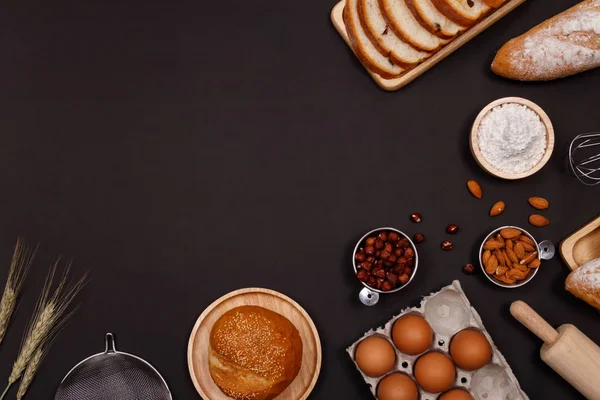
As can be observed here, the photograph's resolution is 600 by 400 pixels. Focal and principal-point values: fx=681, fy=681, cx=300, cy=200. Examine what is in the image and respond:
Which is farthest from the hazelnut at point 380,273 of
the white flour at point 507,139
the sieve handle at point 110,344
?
the sieve handle at point 110,344

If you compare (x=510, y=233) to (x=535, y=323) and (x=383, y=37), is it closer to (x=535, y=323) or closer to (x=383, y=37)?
(x=535, y=323)

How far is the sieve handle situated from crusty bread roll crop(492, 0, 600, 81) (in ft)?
4.66

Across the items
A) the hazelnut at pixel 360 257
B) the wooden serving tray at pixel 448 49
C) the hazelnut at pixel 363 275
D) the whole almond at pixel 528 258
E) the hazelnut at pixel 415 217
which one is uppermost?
the wooden serving tray at pixel 448 49

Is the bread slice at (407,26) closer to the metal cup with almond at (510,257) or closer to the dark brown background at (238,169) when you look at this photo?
the dark brown background at (238,169)

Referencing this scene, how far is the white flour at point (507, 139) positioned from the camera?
1963 mm

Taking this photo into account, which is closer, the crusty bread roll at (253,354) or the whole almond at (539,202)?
the crusty bread roll at (253,354)

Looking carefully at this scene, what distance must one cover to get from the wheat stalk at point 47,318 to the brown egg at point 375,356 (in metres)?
0.87

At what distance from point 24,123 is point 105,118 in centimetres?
25

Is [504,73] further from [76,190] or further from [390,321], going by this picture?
[76,190]

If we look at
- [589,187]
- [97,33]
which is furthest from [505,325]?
[97,33]

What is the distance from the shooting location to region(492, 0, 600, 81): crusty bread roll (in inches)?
77.0

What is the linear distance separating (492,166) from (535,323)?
463 mm

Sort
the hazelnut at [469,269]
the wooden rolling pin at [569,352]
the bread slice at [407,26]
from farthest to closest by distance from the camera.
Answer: the hazelnut at [469,269]
the bread slice at [407,26]
the wooden rolling pin at [569,352]

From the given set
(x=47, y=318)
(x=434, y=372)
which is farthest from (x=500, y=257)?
(x=47, y=318)
